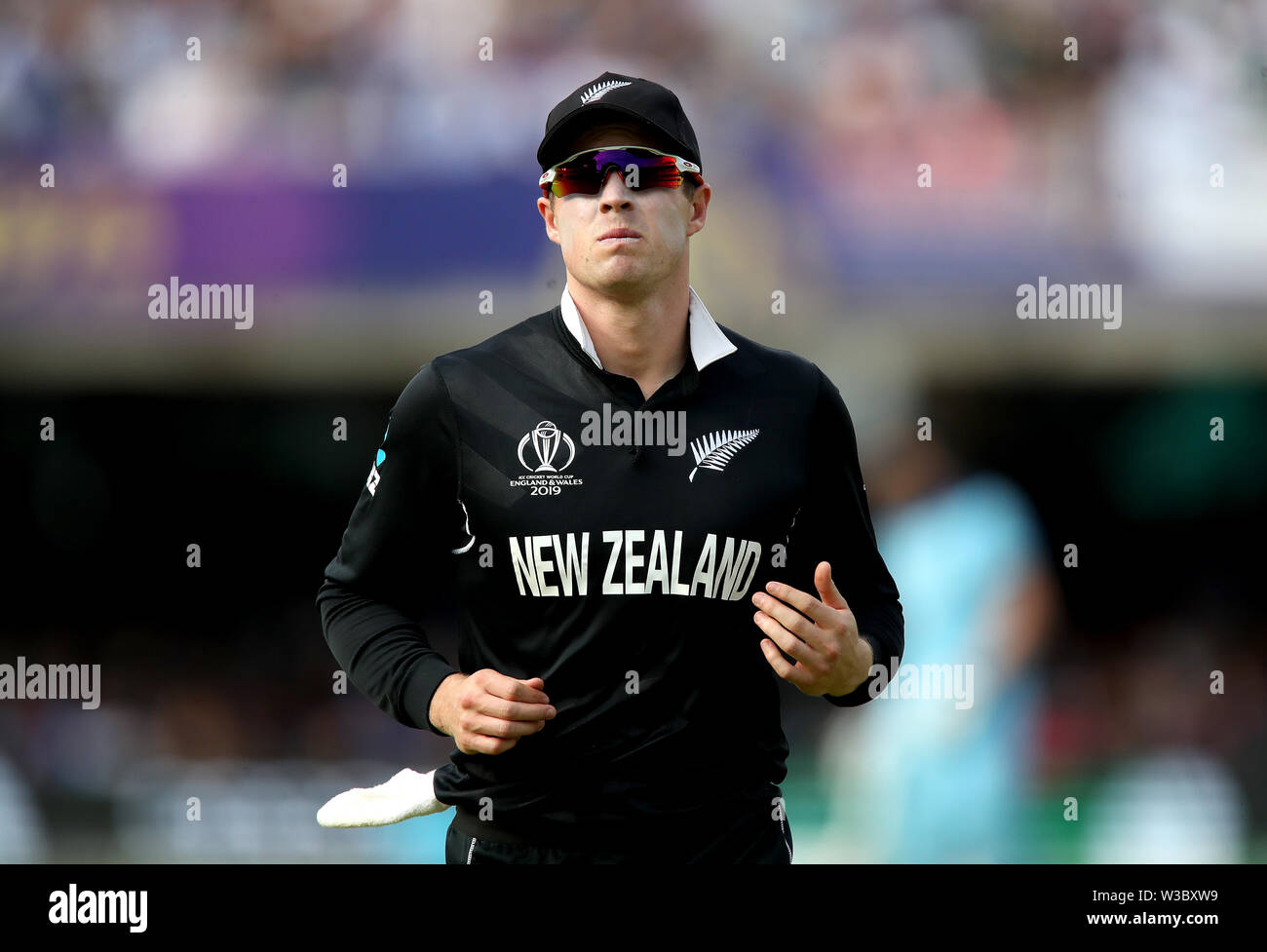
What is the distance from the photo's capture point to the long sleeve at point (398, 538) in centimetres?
317

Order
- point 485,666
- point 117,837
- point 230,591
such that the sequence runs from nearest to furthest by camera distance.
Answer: point 485,666
point 117,837
point 230,591

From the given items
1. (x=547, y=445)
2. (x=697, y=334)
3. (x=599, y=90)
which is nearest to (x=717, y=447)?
(x=697, y=334)

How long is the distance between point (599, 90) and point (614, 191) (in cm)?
30

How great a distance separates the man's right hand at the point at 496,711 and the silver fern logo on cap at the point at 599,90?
1479 millimetres

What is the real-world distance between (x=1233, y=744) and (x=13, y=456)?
5.75m

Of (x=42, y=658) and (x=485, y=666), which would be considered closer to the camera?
(x=485, y=666)

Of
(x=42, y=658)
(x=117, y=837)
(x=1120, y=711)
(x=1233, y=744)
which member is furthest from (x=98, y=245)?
(x=1233, y=744)

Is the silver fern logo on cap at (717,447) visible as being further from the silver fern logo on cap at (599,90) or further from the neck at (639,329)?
the silver fern logo on cap at (599,90)

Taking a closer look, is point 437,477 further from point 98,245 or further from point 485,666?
point 98,245

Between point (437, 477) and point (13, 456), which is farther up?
point (13, 456)

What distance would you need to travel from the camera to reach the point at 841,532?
342 cm

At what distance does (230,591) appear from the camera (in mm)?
5840

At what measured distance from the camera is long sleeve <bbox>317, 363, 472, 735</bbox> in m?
3.17

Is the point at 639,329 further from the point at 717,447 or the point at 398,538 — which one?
the point at 398,538
